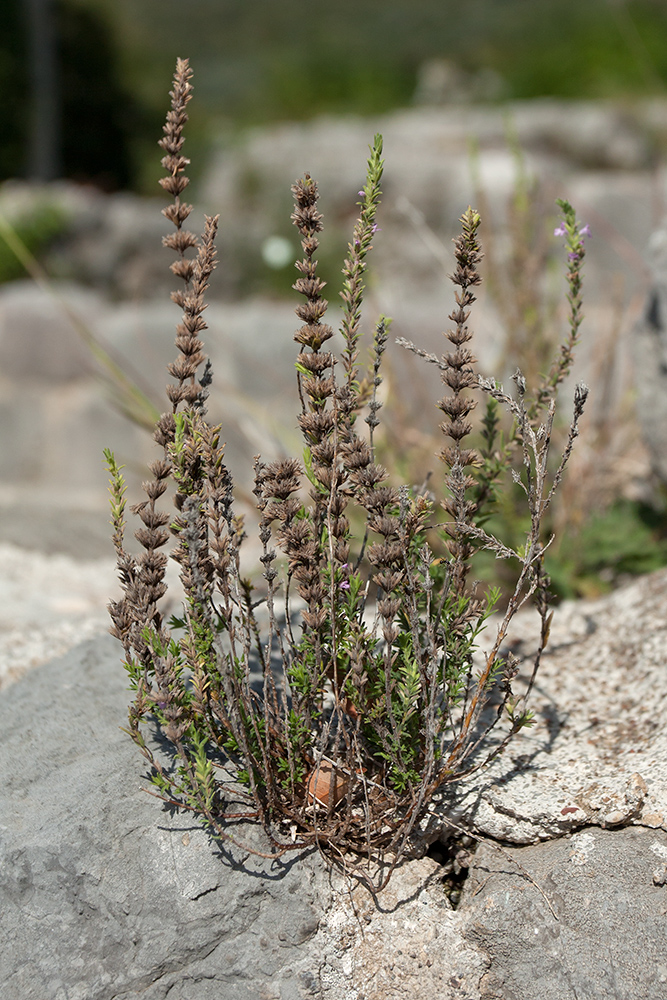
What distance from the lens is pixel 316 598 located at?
1288 mm

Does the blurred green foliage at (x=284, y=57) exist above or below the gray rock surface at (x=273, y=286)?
above

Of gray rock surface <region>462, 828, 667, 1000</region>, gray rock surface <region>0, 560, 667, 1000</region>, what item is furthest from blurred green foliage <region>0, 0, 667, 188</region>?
gray rock surface <region>462, 828, 667, 1000</region>

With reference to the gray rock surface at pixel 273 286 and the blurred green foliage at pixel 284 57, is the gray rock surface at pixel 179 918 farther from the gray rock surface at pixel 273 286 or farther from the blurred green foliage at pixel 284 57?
the blurred green foliage at pixel 284 57

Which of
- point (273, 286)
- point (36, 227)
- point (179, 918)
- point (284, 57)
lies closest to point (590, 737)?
point (179, 918)

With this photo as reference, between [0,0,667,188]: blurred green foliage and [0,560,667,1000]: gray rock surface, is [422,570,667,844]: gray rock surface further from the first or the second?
[0,0,667,188]: blurred green foliage

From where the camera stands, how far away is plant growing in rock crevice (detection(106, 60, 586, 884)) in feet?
4.09

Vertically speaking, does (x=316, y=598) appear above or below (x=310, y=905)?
above

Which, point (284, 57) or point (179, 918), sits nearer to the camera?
point (179, 918)

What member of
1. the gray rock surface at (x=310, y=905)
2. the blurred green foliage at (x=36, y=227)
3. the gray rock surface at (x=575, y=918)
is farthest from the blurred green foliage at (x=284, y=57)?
the gray rock surface at (x=575, y=918)

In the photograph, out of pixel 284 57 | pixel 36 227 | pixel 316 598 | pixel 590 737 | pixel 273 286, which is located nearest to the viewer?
pixel 316 598

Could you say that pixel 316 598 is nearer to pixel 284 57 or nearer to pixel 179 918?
pixel 179 918

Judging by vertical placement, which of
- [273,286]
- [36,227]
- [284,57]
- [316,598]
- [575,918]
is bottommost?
[575,918]

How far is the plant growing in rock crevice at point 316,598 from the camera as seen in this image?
125 centimetres

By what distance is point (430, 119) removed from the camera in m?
8.87
